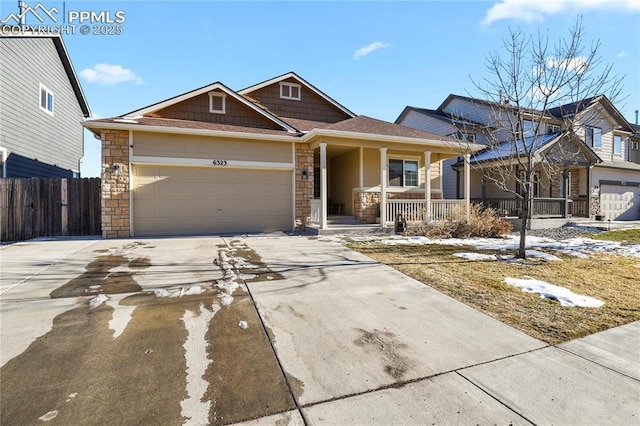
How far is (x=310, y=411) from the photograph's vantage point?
1.98 m

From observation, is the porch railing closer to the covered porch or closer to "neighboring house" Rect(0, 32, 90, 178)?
the covered porch

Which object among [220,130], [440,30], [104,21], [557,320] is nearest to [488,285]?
[557,320]

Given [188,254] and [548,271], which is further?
[188,254]

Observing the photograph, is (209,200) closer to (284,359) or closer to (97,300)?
(97,300)

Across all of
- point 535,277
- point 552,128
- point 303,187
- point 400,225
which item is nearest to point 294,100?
point 303,187

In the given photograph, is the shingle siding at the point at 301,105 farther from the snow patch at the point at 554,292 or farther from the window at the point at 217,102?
the snow patch at the point at 554,292

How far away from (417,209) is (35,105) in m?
15.8

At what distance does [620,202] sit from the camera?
17.0 meters

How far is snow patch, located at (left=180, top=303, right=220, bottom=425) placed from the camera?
6.37 ft

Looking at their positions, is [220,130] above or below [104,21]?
below

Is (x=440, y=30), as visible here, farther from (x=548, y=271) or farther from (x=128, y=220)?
(x=128, y=220)

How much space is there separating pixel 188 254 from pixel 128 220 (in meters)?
4.10

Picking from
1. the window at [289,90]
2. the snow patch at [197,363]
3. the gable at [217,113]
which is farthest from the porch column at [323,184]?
the snow patch at [197,363]

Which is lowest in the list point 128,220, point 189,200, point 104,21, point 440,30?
point 128,220
